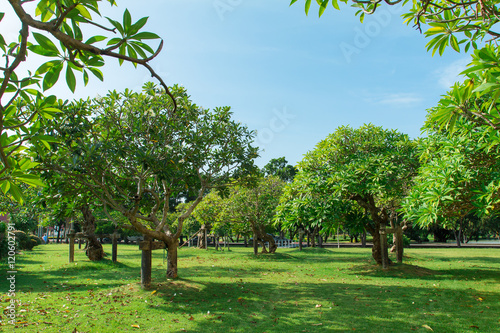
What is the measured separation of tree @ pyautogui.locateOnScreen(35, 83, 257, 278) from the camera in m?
6.81

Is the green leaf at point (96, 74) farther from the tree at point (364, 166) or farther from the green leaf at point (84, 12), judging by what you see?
the tree at point (364, 166)

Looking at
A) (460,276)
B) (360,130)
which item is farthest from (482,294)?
(360,130)

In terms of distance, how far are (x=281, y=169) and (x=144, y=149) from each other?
39076 mm

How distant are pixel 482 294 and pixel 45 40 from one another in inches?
391

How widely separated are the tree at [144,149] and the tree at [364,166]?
2.59 m

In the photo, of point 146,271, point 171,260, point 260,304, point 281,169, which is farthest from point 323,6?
point 281,169

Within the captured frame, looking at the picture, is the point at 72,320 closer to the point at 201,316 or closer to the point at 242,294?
the point at 201,316

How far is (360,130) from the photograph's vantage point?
12.1m

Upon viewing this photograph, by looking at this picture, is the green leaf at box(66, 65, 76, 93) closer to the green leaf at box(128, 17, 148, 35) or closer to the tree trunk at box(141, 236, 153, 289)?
the green leaf at box(128, 17, 148, 35)

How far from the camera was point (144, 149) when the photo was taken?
7.62 m

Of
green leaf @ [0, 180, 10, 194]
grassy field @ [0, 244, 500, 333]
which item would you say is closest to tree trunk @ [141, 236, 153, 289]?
grassy field @ [0, 244, 500, 333]

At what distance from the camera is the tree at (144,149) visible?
22.4 ft

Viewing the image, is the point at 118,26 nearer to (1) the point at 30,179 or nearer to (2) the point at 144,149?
(1) the point at 30,179

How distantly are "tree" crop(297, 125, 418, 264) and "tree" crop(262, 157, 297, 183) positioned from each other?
3177cm
